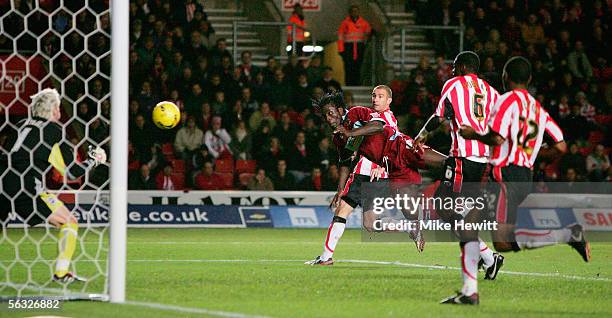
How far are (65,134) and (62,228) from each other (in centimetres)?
110

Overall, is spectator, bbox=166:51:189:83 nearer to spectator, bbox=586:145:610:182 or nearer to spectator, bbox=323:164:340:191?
spectator, bbox=323:164:340:191

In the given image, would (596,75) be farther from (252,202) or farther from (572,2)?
(252,202)

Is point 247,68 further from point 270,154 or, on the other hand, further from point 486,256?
point 486,256

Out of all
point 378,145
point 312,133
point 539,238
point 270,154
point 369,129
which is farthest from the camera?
point 312,133

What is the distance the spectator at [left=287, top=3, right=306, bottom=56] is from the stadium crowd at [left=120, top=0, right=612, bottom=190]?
0.68 meters

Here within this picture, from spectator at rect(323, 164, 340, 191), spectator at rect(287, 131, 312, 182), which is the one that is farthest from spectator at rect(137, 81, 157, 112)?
spectator at rect(323, 164, 340, 191)

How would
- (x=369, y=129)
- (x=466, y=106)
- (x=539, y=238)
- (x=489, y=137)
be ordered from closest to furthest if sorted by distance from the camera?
(x=489, y=137)
(x=539, y=238)
(x=466, y=106)
(x=369, y=129)

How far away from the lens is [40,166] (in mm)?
8906

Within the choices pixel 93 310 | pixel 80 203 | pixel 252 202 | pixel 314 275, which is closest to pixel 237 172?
pixel 252 202

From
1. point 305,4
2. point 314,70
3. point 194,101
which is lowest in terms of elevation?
point 194,101

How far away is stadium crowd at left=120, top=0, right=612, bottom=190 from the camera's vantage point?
19.0 metres

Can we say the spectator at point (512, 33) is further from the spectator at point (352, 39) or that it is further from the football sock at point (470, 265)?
the football sock at point (470, 265)

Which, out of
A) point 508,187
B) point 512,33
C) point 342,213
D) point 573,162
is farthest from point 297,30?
point 508,187

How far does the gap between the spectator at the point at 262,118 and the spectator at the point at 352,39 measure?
8.65 ft
